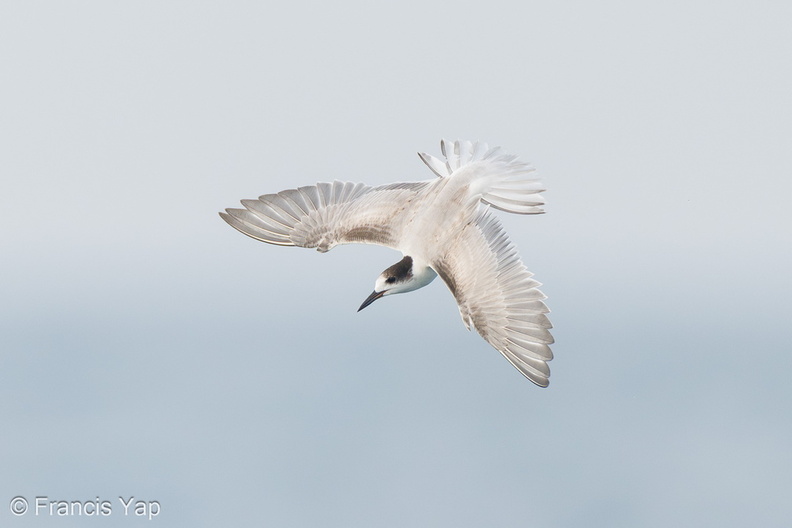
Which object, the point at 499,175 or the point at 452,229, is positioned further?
the point at 499,175

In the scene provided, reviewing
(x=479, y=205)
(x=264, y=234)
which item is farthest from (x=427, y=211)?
(x=264, y=234)

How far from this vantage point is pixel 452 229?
1814 cm

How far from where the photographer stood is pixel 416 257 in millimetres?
18062

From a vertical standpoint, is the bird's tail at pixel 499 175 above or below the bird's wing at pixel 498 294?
above

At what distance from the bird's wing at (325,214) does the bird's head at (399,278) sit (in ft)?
3.76

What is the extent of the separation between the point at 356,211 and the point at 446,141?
7.69 feet

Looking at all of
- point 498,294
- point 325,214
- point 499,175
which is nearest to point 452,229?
point 499,175

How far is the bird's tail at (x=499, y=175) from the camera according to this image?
18.6 metres

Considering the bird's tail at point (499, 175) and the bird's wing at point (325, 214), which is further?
the bird's wing at point (325, 214)

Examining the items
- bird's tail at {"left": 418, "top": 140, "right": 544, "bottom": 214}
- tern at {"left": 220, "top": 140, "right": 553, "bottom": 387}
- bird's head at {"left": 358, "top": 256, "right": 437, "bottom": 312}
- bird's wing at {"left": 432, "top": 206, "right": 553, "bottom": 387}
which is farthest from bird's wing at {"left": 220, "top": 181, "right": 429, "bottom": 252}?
bird's wing at {"left": 432, "top": 206, "right": 553, "bottom": 387}

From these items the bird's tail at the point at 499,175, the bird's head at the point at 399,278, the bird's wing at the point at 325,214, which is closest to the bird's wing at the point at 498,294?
the bird's head at the point at 399,278

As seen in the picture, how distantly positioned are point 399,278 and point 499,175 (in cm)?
287

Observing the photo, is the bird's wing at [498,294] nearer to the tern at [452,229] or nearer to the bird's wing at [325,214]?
the tern at [452,229]

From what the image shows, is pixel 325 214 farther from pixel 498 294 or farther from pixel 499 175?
pixel 498 294
